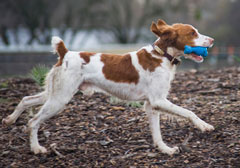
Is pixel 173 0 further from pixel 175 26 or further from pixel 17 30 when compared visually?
pixel 175 26

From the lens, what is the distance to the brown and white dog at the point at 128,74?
14.2 feet

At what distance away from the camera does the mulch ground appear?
4.26 meters

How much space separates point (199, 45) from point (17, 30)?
72.0 ft

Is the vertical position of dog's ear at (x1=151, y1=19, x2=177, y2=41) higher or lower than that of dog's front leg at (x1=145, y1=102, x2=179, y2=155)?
higher

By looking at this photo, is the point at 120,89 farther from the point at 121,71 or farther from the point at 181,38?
the point at 181,38

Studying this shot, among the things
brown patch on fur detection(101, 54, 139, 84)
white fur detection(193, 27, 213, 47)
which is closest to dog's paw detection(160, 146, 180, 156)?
brown patch on fur detection(101, 54, 139, 84)

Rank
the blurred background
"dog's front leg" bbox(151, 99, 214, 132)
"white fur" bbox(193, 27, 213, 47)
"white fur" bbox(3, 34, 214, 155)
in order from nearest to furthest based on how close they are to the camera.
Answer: "dog's front leg" bbox(151, 99, 214, 132)
"white fur" bbox(3, 34, 214, 155)
"white fur" bbox(193, 27, 213, 47)
the blurred background

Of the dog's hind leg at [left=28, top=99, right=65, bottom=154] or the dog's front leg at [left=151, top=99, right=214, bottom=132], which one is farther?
the dog's hind leg at [left=28, top=99, right=65, bottom=154]

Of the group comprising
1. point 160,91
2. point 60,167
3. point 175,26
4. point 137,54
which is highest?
point 175,26

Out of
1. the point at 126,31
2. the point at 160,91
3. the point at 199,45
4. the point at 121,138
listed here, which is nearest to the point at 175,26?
the point at 199,45

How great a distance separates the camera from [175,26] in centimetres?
455

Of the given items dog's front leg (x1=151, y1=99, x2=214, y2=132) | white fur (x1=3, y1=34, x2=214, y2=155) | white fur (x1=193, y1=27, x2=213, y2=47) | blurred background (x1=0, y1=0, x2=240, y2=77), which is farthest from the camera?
blurred background (x1=0, y1=0, x2=240, y2=77)

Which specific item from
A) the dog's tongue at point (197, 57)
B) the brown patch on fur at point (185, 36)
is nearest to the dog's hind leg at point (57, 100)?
the brown patch on fur at point (185, 36)

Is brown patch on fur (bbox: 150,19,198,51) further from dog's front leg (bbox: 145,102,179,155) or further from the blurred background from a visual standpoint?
the blurred background
